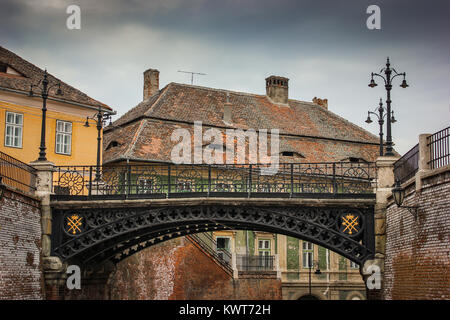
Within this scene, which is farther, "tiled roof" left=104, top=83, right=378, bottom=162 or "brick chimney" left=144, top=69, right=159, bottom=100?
"brick chimney" left=144, top=69, right=159, bottom=100

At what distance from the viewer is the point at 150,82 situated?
48719 mm

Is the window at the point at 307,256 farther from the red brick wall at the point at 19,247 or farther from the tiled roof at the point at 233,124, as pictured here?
the red brick wall at the point at 19,247

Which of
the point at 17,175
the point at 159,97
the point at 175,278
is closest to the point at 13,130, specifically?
the point at 17,175

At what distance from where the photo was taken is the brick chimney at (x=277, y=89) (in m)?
51.0

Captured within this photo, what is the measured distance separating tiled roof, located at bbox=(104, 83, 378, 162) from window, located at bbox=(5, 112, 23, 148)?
5807 mm

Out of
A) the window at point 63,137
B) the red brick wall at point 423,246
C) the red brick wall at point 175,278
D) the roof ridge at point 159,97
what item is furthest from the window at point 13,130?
the red brick wall at point 423,246

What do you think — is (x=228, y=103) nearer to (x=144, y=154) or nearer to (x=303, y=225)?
(x=144, y=154)

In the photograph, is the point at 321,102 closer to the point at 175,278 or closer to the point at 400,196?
the point at 175,278

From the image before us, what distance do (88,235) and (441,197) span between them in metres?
12.4

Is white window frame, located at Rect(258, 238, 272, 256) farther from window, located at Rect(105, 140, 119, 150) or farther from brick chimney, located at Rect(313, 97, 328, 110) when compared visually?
brick chimney, located at Rect(313, 97, 328, 110)

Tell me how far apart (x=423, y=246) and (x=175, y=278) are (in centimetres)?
1950

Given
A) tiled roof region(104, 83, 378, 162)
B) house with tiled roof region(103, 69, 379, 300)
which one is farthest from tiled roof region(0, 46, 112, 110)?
house with tiled roof region(103, 69, 379, 300)

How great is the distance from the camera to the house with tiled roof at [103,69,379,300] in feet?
138

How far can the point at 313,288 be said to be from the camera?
151 feet
